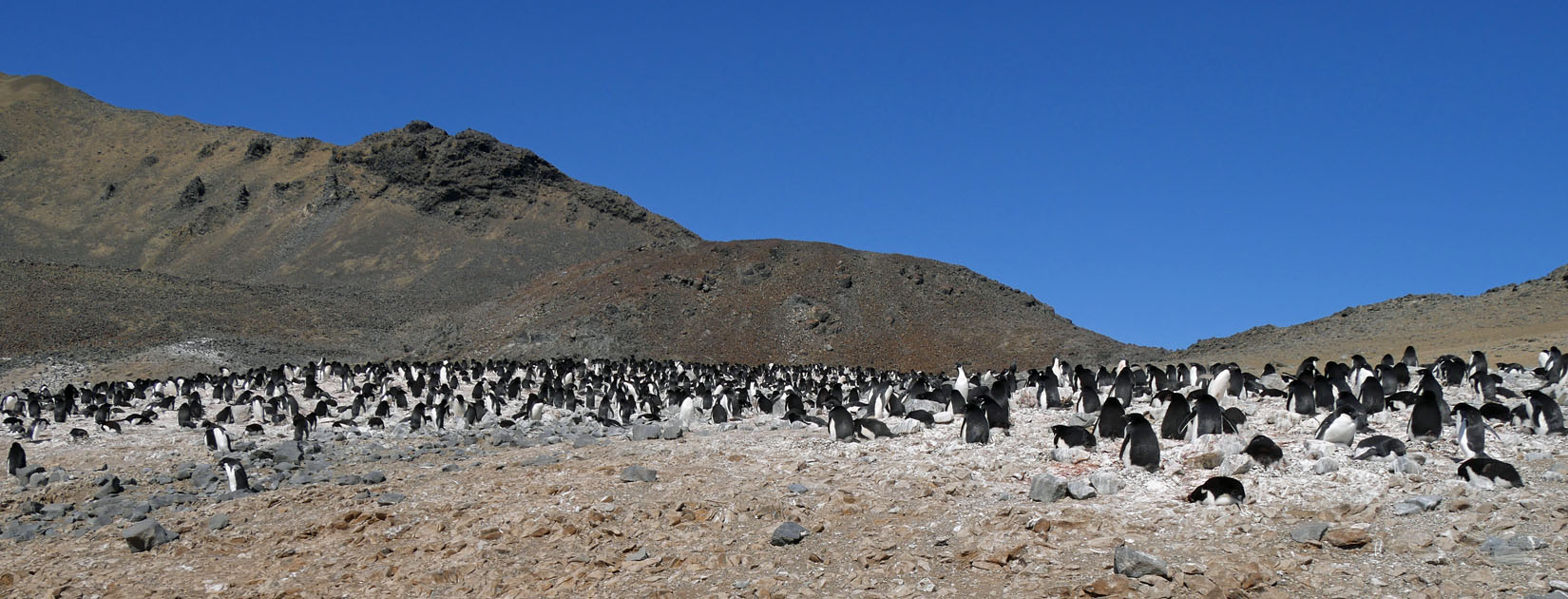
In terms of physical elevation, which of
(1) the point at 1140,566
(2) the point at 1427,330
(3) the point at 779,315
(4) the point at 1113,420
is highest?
(3) the point at 779,315

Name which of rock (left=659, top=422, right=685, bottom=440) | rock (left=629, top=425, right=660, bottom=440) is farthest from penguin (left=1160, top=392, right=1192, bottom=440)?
rock (left=629, top=425, right=660, bottom=440)

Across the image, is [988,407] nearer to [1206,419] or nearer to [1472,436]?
[1206,419]

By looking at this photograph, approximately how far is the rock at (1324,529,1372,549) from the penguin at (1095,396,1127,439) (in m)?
3.56

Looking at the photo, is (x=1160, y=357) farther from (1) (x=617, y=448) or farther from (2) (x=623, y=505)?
(2) (x=623, y=505)

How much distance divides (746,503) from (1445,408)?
728cm

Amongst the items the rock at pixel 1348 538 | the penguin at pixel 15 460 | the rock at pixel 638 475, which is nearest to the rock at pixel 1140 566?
the rock at pixel 1348 538

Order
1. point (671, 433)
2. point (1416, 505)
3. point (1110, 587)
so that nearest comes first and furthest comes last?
point (1110, 587)
point (1416, 505)
point (671, 433)

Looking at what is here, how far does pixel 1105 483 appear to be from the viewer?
999cm

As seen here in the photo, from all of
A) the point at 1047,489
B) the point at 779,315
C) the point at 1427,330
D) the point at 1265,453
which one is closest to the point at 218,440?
the point at 1047,489

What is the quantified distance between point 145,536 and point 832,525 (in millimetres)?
7058

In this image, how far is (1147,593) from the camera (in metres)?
7.94

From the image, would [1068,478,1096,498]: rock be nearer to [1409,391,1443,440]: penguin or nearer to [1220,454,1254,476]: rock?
[1220,454,1254,476]: rock

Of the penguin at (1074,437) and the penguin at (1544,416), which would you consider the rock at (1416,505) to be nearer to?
the penguin at (1544,416)

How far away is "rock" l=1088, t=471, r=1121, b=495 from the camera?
32.6 ft
